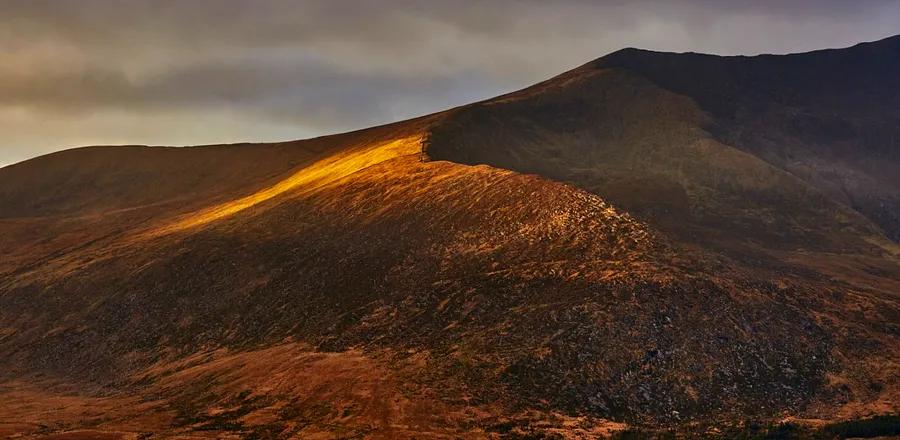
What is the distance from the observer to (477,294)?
57.8 meters

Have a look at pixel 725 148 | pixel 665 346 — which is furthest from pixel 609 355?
pixel 725 148

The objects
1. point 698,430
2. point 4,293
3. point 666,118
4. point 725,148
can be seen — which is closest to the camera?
point 698,430

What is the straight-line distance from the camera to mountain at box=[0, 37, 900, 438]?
4466 centimetres

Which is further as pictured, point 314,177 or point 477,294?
point 314,177

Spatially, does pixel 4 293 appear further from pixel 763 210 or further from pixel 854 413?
pixel 763 210

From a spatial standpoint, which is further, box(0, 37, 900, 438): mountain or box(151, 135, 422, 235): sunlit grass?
box(151, 135, 422, 235): sunlit grass

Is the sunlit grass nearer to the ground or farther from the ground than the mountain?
farther from the ground

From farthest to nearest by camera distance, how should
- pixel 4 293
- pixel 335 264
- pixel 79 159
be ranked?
pixel 79 159, pixel 4 293, pixel 335 264

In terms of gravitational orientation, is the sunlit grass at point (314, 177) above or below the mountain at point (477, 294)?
above

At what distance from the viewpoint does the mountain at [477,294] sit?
147ft

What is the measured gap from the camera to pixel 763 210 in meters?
98.1

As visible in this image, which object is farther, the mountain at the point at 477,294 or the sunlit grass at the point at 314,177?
the sunlit grass at the point at 314,177

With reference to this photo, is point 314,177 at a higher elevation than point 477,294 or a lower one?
higher

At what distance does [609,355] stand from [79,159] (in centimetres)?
16406
